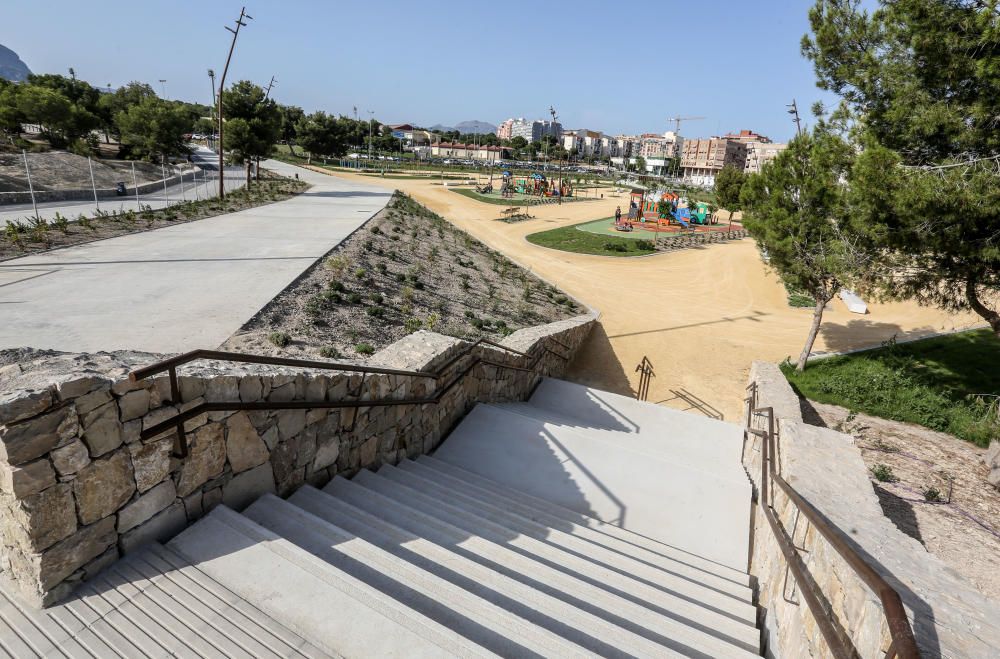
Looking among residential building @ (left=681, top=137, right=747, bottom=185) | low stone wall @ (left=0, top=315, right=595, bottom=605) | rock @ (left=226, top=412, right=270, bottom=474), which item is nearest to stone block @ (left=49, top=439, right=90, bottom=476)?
low stone wall @ (left=0, top=315, right=595, bottom=605)

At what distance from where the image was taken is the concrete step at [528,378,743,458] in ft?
29.8

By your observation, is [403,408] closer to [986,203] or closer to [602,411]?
[602,411]

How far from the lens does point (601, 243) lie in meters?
31.1

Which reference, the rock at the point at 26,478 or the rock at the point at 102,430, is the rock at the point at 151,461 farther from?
the rock at the point at 26,478

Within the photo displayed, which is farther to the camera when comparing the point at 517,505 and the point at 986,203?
the point at 986,203

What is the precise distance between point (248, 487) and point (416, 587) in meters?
1.81

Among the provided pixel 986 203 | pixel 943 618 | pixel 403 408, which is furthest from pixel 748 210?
pixel 943 618

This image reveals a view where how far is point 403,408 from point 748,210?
13383 mm

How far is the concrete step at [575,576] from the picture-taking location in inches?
135

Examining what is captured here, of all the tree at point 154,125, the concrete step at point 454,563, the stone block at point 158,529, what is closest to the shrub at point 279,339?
the concrete step at point 454,563

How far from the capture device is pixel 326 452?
197 inches

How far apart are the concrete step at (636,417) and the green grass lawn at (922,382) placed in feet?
12.9

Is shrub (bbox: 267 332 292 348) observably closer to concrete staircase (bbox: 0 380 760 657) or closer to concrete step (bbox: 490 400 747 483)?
concrete staircase (bbox: 0 380 760 657)

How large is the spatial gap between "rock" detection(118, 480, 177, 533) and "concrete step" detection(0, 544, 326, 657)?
330mm
